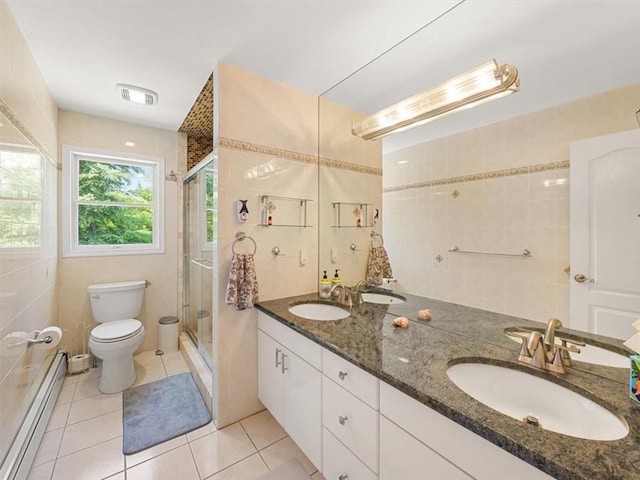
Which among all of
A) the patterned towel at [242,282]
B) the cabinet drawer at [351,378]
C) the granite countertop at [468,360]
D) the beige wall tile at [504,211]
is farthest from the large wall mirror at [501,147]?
the patterned towel at [242,282]

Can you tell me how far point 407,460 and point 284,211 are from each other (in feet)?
5.11

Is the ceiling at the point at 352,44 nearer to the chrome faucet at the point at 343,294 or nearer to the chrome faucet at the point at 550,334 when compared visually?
the chrome faucet at the point at 550,334

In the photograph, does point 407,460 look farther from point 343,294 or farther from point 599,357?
point 343,294

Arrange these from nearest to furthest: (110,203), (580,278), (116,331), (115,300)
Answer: (580,278) → (116,331) → (115,300) → (110,203)

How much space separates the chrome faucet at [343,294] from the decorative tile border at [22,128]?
76.9 inches

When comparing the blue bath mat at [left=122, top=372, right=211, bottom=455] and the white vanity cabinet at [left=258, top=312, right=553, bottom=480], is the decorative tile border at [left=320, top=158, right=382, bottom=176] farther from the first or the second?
the blue bath mat at [left=122, top=372, right=211, bottom=455]

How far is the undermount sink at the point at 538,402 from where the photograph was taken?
30.6 inches

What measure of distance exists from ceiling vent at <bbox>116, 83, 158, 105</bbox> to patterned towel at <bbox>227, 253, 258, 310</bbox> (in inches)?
59.6

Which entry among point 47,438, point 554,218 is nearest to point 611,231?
point 554,218

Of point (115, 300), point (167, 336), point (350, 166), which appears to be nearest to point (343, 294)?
point (350, 166)

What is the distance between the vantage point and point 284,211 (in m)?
2.02

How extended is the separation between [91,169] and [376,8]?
9.21 ft

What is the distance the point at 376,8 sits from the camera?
4.36 ft

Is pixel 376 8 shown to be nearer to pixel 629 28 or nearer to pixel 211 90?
pixel 629 28
